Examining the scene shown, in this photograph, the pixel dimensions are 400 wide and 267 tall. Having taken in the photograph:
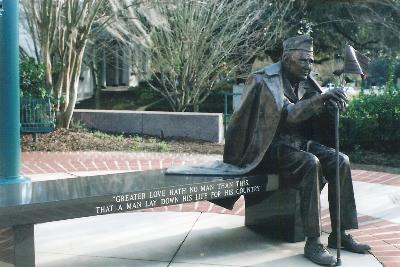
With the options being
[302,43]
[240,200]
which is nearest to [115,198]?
[302,43]

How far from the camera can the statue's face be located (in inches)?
185

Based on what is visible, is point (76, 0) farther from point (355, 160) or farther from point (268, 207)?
point (268, 207)

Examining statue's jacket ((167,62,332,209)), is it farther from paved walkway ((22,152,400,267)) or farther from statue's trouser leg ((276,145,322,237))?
paved walkway ((22,152,400,267))

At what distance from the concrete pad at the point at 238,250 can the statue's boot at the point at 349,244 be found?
2.2 inches

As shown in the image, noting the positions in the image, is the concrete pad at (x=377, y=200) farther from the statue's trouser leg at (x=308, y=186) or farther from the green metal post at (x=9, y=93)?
the green metal post at (x=9, y=93)

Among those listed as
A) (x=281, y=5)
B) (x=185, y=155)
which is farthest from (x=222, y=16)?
(x=185, y=155)

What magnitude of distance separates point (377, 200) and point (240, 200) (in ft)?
5.32

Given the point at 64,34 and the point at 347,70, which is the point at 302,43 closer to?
the point at 347,70

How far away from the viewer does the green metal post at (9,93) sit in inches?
248

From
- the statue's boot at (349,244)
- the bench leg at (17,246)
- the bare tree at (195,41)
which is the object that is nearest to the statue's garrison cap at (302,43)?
the statue's boot at (349,244)

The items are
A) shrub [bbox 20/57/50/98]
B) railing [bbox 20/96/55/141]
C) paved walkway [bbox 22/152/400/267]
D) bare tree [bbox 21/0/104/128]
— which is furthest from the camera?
bare tree [bbox 21/0/104/128]

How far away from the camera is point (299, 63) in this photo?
186 inches

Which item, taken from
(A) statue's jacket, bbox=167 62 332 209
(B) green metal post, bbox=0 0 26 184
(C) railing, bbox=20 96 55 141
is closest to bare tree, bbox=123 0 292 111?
(C) railing, bbox=20 96 55 141

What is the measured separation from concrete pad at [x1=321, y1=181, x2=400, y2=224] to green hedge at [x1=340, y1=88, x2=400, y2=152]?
3.11 m
